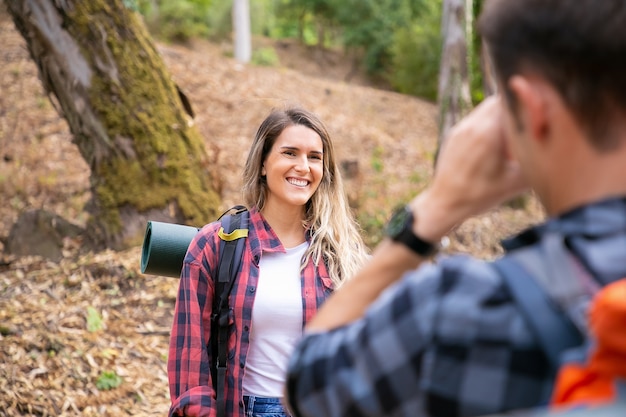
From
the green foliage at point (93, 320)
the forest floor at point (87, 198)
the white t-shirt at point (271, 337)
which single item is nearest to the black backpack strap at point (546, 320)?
the white t-shirt at point (271, 337)

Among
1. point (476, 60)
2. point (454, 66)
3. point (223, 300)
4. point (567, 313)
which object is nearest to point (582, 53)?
point (567, 313)

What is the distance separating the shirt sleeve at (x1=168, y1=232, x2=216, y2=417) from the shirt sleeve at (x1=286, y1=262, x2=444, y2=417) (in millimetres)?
1509

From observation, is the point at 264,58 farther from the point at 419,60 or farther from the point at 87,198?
the point at 87,198

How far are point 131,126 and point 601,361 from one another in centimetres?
540

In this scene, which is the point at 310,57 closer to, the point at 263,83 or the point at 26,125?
the point at 263,83

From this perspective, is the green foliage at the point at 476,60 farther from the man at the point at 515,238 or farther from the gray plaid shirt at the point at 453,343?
the gray plaid shirt at the point at 453,343

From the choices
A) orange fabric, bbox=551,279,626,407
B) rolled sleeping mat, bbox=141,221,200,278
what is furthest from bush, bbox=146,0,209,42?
orange fabric, bbox=551,279,626,407

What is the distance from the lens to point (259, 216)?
120 inches

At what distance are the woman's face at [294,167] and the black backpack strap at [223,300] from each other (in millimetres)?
356

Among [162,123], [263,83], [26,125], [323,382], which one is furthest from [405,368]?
[263,83]

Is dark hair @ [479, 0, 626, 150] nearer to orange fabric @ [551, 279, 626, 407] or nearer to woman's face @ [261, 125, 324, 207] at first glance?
orange fabric @ [551, 279, 626, 407]

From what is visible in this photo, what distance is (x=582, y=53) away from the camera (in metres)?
1.00

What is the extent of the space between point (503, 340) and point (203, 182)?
210 inches

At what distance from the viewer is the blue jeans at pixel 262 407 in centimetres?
268
